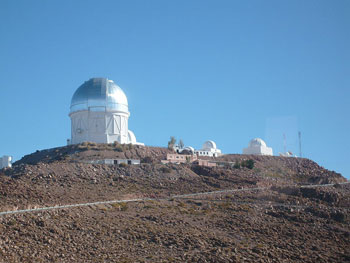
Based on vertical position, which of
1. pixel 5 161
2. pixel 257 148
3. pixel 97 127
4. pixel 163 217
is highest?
pixel 97 127

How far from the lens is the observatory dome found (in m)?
56.6

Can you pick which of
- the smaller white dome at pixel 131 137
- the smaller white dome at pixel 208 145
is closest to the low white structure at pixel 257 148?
the smaller white dome at pixel 208 145

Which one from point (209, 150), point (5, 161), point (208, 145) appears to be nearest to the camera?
point (5, 161)

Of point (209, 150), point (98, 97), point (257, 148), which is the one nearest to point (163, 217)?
point (98, 97)

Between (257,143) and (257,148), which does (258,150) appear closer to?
(257,148)

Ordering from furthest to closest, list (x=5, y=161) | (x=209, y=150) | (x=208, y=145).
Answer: (x=208, y=145), (x=209, y=150), (x=5, y=161)

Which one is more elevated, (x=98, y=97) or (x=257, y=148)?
(x=98, y=97)

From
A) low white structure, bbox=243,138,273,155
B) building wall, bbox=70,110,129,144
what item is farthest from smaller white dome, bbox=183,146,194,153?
low white structure, bbox=243,138,273,155

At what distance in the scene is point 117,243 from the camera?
25.3m

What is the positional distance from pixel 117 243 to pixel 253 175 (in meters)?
28.8

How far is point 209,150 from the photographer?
68375 mm

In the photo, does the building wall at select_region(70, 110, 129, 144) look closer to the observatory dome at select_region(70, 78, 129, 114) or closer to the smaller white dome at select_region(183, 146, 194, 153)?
the observatory dome at select_region(70, 78, 129, 114)

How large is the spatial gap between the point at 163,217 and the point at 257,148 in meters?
41.5

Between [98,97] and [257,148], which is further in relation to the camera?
[257,148]
